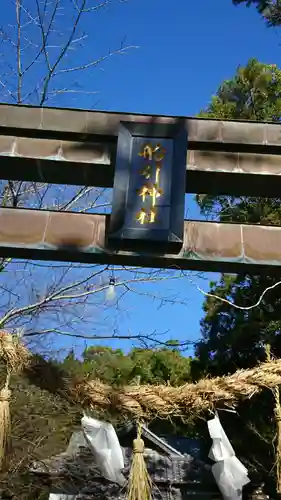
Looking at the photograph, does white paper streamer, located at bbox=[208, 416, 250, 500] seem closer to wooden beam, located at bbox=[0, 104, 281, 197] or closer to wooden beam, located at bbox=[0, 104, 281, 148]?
wooden beam, located at bbox=[0, 104, 281, 197]

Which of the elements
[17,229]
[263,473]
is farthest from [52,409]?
[17,229]

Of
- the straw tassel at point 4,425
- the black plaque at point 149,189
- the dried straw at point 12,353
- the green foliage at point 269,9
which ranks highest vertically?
the green foliage at point 269,9

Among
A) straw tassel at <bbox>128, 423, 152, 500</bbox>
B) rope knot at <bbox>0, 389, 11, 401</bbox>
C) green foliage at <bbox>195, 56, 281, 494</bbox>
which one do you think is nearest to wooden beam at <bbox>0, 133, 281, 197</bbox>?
rope knot at <bbox>0, 389, 11, 401</bbox>

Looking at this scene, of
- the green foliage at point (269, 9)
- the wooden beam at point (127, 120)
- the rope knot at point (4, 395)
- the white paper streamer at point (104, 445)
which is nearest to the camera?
the rope knot at point (4, 395)

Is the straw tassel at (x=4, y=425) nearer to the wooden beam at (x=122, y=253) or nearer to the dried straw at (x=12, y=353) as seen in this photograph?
the dried straw at (x=12, y=353)

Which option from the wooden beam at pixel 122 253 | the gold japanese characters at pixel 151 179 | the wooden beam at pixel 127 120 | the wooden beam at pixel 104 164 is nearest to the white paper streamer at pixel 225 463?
Answer: the wooden beam at pixel 122 253

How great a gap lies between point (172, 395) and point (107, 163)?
167 centimetres

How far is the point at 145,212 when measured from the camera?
10.8 ft

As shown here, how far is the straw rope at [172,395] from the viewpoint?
8.86 feet

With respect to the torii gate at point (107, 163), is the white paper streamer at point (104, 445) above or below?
below

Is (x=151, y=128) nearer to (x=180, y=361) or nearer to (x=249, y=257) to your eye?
(x=249, y=257)

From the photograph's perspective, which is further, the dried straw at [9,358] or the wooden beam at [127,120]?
the wooden beam at [127,120]

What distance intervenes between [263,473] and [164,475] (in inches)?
92.0

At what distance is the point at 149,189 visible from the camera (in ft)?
11.2
